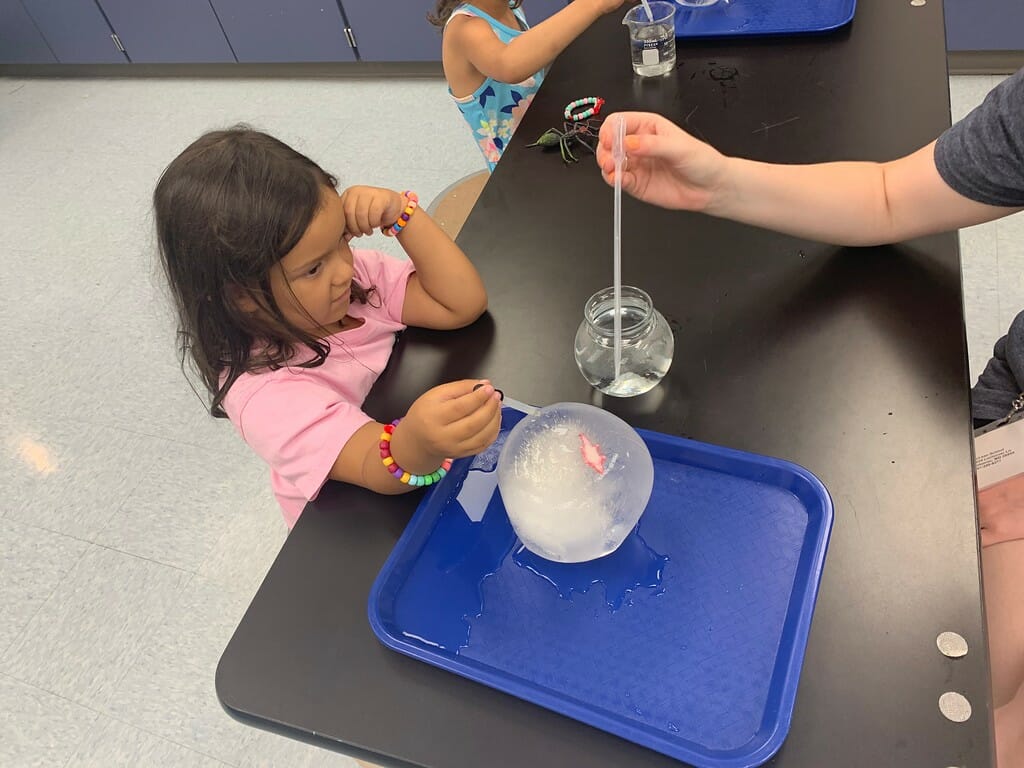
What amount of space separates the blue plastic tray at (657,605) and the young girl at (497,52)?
0.80 meters

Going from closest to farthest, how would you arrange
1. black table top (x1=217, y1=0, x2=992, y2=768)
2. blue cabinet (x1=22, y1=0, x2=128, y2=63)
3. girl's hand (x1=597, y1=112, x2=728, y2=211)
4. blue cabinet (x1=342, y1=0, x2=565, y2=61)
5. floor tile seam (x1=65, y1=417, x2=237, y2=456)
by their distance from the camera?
1. black table top (x1=217, y1=0, x2=992, y2=768)
2. girl's hand (x1=597, y1=112, x2=728, y2=211)
3. floor tile seam (x1=65, y1=417, x2=237, y2=456)
4. blue cabinet (x1=342, y1=0, x2=565, y2=61)
5. blue cabinet (x1=22, y1=0, x2=128, y2=63)

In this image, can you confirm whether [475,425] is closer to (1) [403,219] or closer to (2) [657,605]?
(2) [657,605]

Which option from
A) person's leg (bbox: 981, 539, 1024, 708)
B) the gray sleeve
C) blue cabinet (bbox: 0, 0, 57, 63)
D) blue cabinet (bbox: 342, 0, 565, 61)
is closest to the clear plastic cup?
the gray sleeve

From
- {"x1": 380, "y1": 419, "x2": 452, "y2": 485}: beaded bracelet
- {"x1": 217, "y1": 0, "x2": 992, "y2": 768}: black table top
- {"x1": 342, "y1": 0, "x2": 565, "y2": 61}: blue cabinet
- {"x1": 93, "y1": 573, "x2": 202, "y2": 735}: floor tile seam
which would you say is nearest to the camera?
{"x1": 217, "y1": 0, "x2": 992, "y2": 768}: black table top

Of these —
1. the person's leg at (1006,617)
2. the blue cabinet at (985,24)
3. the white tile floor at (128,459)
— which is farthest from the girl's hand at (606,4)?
the blue cabinet at (985,24)

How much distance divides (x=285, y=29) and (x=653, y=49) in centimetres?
209

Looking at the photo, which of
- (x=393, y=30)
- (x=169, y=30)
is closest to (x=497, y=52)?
(x=393, y=30)

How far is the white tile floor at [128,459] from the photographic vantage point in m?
1.35

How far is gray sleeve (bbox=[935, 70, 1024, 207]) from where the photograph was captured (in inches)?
28.2

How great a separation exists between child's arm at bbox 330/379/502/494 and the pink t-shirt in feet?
0.18

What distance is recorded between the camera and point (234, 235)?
2.45ft

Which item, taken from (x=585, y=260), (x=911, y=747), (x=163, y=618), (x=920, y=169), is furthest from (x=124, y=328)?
(x=911, y=747)

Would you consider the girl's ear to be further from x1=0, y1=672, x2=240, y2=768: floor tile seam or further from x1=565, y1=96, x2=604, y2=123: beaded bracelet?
x1=0, y1=672, x2=240, y2=768: floor tile seam

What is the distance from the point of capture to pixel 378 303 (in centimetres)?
91
